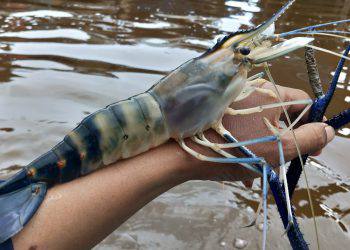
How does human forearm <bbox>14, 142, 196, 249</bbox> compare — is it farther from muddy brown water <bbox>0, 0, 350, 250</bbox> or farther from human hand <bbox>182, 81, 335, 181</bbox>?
muddy brown water <bbox>0, 0, 350, 250</bbox>

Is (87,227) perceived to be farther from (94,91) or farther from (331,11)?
(331,11)

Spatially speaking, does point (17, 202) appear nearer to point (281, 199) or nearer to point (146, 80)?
point (281, 199)

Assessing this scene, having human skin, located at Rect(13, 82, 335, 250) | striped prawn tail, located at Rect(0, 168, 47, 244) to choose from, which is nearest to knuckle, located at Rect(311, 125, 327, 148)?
human skin, located at Rect(13, 82, 335, 250)

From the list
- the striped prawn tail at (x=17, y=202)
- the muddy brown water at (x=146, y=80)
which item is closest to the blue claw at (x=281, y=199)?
the muddy brown water at (x=146, y=80)

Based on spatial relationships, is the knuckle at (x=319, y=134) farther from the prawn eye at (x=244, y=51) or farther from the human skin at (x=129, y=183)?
the prawn eye at (x=244, y=51)

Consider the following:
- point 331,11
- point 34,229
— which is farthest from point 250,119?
point 331,11
